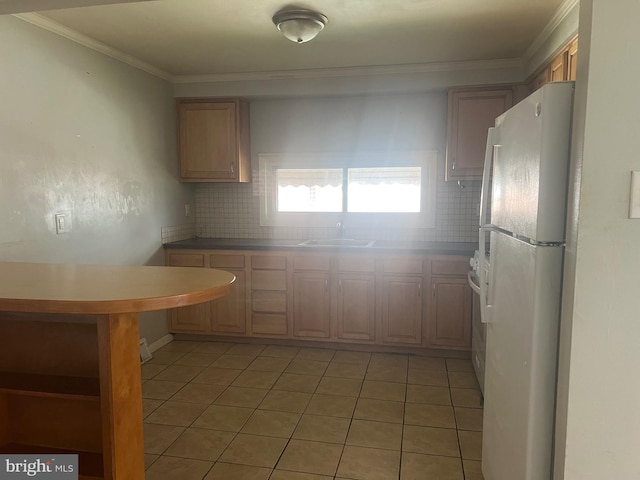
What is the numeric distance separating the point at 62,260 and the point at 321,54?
2.33 m

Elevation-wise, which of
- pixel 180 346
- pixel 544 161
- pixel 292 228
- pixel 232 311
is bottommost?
pixel 180 346

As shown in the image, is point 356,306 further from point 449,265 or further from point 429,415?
point 429,415

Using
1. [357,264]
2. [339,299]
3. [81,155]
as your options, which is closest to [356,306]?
[339,299]

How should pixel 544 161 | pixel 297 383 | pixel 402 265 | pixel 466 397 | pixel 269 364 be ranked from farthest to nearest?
1. pixel 402 265
2. pixel 269 364
3. pixel 297 383
4. pixel 466 397
5. pixel 544 161

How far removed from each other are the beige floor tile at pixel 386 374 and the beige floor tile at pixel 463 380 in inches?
13.2

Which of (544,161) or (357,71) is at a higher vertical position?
(357,71)

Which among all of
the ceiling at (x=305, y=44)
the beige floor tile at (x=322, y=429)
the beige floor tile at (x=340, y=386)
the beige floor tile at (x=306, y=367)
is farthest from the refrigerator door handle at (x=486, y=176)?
the beige floor tile at (x=306, y=367)

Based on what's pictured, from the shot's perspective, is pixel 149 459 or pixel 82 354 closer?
pixel 82 354

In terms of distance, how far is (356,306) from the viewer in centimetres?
381

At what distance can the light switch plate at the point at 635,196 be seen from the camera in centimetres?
124

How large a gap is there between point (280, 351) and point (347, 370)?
688 mm

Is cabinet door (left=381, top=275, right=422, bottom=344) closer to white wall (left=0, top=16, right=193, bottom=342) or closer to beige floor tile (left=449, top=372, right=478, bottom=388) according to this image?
beige floor tile (left=449, top=372, right=478, bottom=388)

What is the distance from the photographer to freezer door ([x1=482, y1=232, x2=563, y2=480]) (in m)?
1.42

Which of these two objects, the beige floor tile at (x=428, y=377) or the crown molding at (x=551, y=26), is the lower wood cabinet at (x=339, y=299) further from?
the crown molding at (x=551, y=26)
